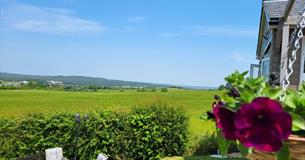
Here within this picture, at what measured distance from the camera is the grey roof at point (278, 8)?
6719mm

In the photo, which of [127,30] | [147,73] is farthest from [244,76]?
[147,73]

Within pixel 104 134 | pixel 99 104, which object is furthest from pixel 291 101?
pixel 99 104

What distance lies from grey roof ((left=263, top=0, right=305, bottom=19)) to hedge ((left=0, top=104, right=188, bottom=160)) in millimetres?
2781

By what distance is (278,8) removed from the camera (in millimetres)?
7523

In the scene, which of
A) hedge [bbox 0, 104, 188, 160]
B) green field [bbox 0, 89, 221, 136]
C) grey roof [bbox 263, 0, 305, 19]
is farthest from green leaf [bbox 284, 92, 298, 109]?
hedge [bbox 0, 104, 188, 160]

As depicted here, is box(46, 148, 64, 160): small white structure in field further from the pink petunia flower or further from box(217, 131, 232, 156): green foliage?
the pink petunia flower

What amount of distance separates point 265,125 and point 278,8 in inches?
294

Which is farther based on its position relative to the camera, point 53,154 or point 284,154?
point 53,154

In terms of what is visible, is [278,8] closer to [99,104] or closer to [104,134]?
[104,134]

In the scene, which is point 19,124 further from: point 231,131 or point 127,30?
point 127,30

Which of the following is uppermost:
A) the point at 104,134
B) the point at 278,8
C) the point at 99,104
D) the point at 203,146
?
the point at 278,8

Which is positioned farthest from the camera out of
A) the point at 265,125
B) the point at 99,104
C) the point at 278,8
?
the point at 99,104

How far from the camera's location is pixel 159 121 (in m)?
7.00

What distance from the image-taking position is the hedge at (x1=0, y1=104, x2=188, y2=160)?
21.7 ft
